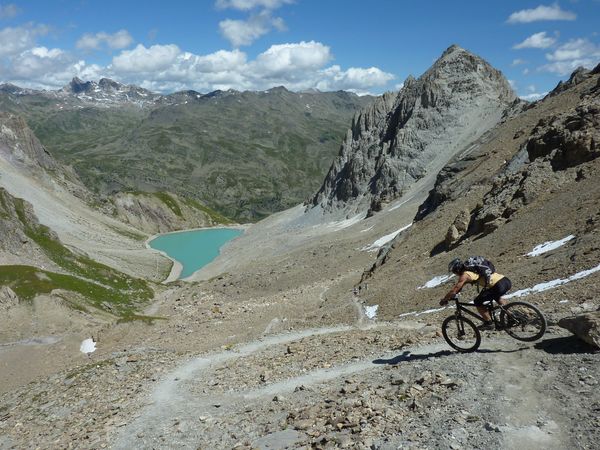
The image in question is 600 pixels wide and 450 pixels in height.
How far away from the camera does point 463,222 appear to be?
4303 cm

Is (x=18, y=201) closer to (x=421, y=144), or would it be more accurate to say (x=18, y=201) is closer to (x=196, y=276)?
(x=196, y=276)

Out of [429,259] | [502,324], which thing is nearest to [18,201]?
[429,259]

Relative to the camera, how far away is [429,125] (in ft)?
396

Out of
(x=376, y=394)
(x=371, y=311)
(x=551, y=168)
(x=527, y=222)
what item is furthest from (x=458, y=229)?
(x=376, y=394)

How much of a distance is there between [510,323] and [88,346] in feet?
132

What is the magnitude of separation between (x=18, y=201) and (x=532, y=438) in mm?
133406

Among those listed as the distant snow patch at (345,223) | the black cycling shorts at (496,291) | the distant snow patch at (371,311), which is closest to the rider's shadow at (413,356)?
the black cycling shorts at (496,291)

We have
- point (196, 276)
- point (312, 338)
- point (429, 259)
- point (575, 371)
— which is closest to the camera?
point (575, 371)

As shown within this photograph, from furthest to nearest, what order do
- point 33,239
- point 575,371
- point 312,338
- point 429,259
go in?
point 33,239 < point 429,259 < point 312,338 < point 575,371

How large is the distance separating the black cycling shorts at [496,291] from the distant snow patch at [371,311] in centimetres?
1627

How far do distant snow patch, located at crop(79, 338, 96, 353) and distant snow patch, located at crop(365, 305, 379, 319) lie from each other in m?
25.9

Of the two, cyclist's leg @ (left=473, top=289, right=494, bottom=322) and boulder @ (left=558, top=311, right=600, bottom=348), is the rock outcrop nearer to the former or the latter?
cyclist's leg @ (left=473, top=289, right=494, bottom=322)

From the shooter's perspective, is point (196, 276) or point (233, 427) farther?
point (196, 276)

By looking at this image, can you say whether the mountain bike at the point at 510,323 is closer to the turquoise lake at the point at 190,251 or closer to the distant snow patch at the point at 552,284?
the distant snow patch at the point at 552,284
